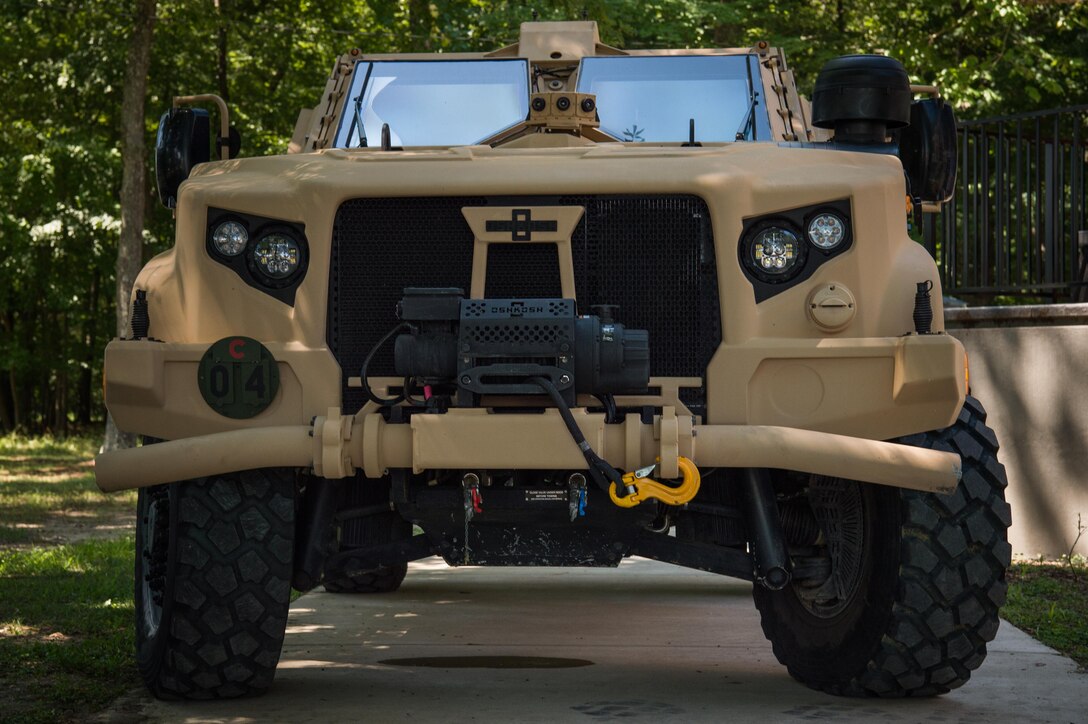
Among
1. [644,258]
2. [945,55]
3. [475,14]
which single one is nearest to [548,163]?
[644,258]

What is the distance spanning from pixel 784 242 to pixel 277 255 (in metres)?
1.67

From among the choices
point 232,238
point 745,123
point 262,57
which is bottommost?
point 232,238

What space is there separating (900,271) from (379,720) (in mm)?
2290

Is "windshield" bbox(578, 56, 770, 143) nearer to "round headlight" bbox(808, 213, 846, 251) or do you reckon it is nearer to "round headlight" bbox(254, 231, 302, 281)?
"round headlight" bbox(808, 213, 846, 251)

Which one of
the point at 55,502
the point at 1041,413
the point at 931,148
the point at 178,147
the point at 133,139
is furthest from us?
the point at 133,139

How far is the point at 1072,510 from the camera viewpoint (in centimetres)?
995

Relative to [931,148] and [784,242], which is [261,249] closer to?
[784,242]

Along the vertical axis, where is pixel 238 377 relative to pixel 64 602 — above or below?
above

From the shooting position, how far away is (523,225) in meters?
5.23

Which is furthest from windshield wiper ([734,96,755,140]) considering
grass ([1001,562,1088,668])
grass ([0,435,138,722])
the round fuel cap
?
grass ([0,435,138,722])

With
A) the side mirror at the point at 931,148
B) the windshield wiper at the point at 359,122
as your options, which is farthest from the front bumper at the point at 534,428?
the windshield wiper at the point at 359,122

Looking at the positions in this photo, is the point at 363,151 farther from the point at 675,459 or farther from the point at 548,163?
the point at 675,459

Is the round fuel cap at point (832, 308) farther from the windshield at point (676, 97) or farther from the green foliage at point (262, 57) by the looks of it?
the green foliage at point (262, 57)

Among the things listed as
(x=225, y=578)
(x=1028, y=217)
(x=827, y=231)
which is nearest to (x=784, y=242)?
(x=827, y=231)
